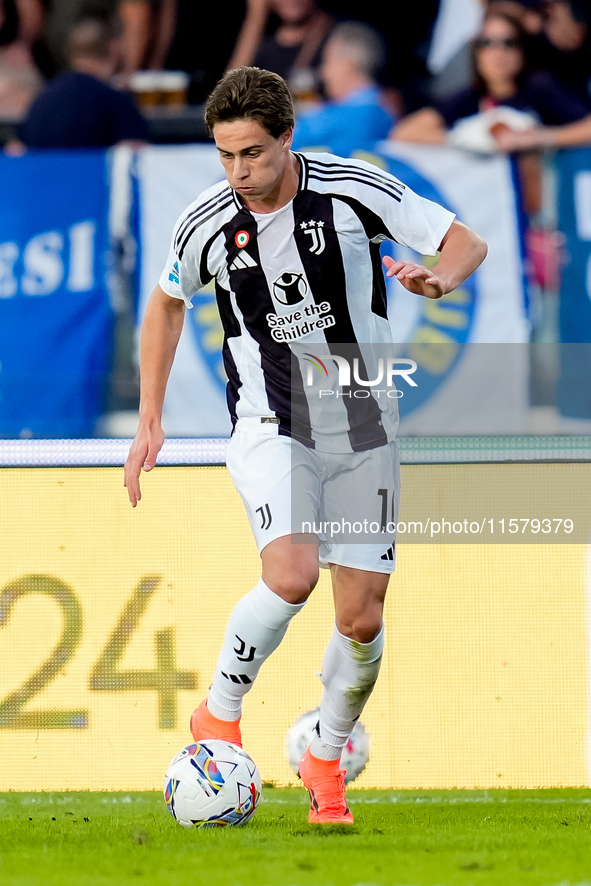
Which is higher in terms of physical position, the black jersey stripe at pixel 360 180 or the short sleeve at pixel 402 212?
the black jersey stripe at pixel 360 180

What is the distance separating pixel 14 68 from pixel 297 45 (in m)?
1.88

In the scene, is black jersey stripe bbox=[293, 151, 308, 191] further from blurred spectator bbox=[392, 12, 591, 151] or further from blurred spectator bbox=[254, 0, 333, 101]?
blurred spectator bbox=[254, 0, 333, 101]

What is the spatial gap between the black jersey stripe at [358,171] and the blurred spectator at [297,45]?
411cm

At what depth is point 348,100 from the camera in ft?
22.9

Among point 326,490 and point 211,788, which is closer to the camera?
point 211,788

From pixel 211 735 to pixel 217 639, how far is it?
2.46 feet

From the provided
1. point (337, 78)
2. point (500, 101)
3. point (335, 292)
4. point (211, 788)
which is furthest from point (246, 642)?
point (337, 78)

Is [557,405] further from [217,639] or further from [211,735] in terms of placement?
[211,735]

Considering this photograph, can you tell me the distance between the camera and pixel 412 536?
4293 millimetres

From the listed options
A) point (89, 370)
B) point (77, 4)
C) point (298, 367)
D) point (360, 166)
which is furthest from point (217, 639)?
point (77, 4)

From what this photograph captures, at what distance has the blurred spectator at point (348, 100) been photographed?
21.6 ft

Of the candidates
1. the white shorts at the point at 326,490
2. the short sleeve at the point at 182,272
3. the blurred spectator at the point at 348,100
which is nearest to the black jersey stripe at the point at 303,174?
the short sleeve at the point at 182,272

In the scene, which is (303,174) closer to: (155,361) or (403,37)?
(155,361)

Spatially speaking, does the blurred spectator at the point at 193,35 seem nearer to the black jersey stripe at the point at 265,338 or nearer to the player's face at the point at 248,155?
the black jersey stripe at the point at 265,338
